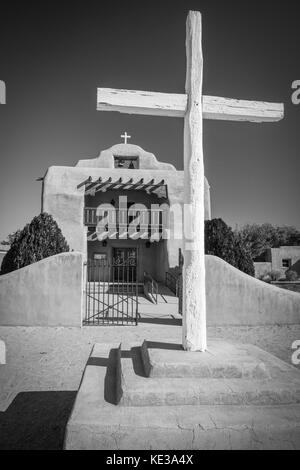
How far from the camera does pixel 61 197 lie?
54.6 ft

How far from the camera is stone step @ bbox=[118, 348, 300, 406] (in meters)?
2.52

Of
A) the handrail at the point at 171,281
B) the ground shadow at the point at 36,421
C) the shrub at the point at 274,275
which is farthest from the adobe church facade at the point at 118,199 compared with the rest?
the shrub at the point at 274,275

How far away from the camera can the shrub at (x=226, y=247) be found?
10.6 m

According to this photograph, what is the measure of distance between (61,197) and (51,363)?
487 inches

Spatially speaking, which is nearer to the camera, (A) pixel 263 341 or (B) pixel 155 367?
(B) pixel 155 367

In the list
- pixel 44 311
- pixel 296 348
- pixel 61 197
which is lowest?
pixel 296 348

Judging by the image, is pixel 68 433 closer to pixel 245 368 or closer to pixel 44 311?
pixel 245 368

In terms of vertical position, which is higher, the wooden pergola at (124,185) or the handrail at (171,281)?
the wooden pergola at (124,185)

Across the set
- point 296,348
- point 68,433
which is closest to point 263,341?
point 296,348

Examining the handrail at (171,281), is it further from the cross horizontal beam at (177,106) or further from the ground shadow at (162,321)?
the cross horizontal beam at (177,106)

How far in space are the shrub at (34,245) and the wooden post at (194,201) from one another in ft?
26.2

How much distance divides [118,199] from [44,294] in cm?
1267

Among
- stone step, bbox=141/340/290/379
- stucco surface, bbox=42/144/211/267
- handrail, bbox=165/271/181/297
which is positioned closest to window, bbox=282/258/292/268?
stucco surface, bbox=42/144/211/267

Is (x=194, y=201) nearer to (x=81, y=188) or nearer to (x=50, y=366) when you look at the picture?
(x=50, y=366)
